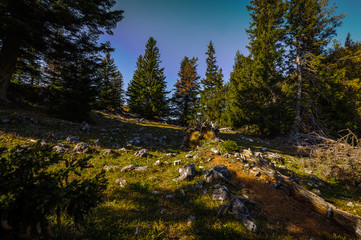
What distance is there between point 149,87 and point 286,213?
25.9 metres

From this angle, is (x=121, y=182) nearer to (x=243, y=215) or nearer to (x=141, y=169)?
(x=141, y=169)

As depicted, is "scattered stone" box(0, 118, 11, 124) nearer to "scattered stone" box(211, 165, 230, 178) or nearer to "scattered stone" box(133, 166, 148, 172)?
"scattered stone" box(133, 166, 148, 172)

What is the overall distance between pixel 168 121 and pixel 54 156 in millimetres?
25530

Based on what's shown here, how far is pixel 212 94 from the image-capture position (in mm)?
23375

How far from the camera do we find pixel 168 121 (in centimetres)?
2764

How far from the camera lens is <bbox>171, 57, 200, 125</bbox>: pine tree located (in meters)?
27.6

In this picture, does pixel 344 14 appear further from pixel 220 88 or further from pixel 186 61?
pixel 186 61

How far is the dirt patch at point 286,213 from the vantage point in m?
3.79

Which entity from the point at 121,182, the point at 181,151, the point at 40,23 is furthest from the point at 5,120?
the point at 181,151

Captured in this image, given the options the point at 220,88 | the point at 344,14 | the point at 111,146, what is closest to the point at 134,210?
the point at 111,146

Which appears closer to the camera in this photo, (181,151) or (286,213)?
(286,213)

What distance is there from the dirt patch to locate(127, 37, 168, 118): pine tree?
21666 mm

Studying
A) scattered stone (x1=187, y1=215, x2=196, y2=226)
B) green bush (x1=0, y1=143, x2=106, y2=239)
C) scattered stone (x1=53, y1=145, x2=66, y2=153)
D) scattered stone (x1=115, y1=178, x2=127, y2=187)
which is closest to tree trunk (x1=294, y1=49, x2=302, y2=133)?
scattered stone (x1=187, y1=215, x2=196, y2=226)

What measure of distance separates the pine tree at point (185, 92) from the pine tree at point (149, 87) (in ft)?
8.89
